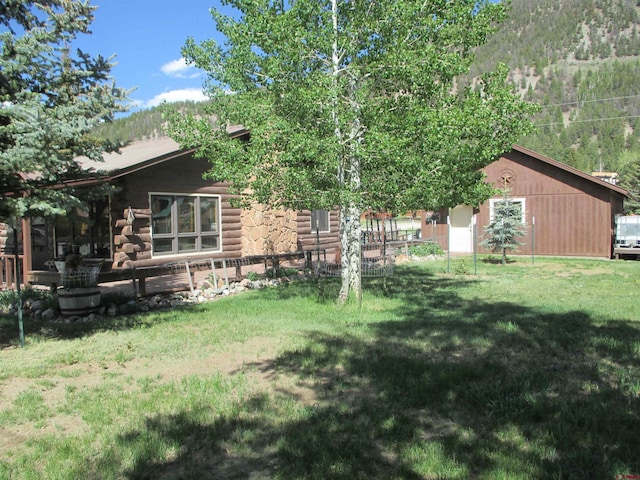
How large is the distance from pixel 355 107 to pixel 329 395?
207 inches

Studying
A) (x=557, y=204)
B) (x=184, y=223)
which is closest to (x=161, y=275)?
(x=184, y=223)

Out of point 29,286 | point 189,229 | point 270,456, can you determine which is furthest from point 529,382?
point 189,229

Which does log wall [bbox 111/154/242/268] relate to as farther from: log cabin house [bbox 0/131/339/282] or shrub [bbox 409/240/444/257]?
shrub [bbox 409/240/444/257]

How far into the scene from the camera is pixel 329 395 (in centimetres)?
484

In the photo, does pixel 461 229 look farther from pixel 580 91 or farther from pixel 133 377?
pixel 580 91

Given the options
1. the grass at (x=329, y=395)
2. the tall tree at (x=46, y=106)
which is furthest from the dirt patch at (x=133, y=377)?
the tall tree at (x=46, y=106)

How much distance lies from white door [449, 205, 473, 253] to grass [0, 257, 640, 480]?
14511 millimetres

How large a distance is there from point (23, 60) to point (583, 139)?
123 meters

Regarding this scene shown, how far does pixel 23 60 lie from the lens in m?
5.96

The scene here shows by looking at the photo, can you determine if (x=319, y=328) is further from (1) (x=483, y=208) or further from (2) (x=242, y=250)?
(1) (x=483, y=208)

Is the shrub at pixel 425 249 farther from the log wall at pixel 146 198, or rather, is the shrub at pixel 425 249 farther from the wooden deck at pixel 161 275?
the log wall at pixel 146 198

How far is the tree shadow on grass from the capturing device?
11.4ft

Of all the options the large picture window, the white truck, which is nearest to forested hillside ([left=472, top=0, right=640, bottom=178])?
the white truck

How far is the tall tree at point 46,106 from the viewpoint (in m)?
5.55
